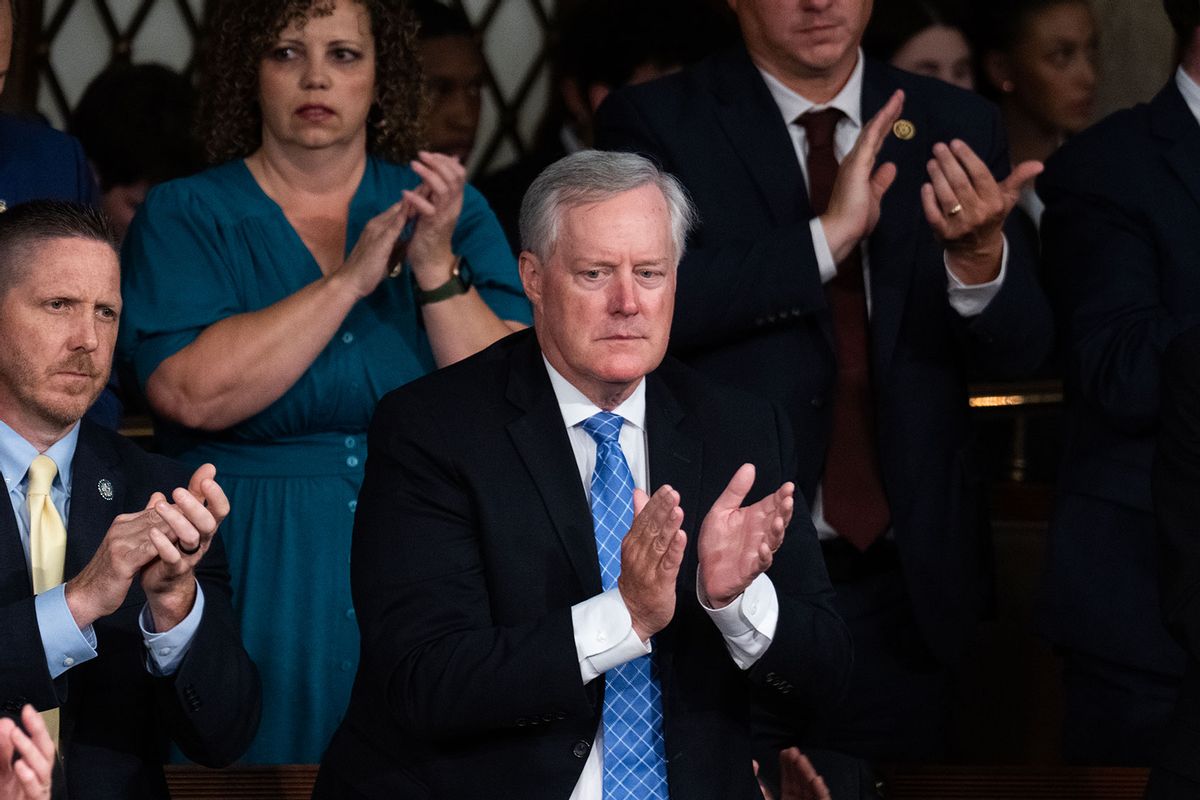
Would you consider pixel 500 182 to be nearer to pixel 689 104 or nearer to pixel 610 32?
pixel 610 32

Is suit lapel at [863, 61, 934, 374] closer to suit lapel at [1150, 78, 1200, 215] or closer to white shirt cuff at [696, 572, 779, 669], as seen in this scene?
suit lapel at [1150, 78, 1200, 215]

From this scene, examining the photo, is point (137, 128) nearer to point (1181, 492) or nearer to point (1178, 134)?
point (1178, 134)

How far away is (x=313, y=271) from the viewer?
2.91 meters

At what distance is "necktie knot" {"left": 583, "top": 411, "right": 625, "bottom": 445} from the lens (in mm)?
2371

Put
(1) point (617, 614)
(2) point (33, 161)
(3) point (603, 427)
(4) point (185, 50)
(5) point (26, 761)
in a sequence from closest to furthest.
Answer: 1. (5) point (26, 761)
2. (1) point (617, 614)
3. (3) point (603, 427)
4. (2) point (33, 161)
5. (4) point (185, 50)

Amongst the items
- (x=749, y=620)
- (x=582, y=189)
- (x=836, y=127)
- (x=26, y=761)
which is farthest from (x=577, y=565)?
(x=836, y=127)

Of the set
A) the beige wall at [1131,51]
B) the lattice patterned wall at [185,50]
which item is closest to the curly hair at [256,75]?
the lattice patterned wall at [185,50]

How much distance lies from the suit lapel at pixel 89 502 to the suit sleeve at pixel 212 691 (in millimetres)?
127

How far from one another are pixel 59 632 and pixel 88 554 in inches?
6.1

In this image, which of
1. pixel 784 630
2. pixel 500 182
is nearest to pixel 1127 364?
pixel 784 630

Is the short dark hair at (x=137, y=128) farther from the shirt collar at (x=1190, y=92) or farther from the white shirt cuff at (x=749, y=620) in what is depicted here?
the white shirt cuff at (x=749, y=620)

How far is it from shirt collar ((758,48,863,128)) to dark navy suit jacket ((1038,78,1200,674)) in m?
0.32

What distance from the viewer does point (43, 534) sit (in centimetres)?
231

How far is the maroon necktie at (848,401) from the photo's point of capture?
2.88 meters
